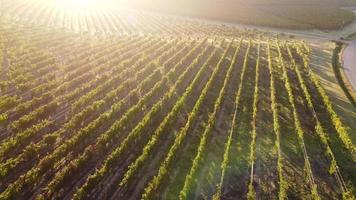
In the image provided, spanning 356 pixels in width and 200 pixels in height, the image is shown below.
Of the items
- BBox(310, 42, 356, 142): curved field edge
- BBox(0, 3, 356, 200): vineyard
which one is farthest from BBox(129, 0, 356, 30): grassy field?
BBox(0, 3, 356, 200): vineyard

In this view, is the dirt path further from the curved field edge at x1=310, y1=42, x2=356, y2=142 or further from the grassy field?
the grassy field

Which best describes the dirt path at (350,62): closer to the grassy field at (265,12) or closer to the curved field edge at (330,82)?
the curved field edge at (330,82)

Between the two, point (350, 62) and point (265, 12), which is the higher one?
point (350, 62)

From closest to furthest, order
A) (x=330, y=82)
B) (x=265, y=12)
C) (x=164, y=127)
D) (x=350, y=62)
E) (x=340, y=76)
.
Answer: (x=164, y=127)
(x=330, y=82)
(x=340, y=76)
(x=350, y=62)
(x=265, y=12)

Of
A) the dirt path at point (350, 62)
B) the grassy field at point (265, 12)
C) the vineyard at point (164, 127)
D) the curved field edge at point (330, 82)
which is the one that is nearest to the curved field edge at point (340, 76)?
the curved field edge at point (330, 82)

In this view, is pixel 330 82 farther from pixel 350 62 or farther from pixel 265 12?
pixel 265 12

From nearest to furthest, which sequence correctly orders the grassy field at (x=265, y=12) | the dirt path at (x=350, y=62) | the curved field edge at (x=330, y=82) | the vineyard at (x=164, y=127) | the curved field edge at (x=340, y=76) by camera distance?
the vineyard at (x=164, y=127) < the curved field edge at (x=330, y=82) < the curved field edge at (x=340, y=76) < the dirt path at (x=350, y=62) < the grassy field at (x=265, y=12)

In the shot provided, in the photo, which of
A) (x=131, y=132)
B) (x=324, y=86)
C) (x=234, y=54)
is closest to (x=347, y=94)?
(x=324, y=86)

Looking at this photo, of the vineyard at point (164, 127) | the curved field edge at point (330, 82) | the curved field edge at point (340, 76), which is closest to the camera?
the vineyard at point (164, 127)

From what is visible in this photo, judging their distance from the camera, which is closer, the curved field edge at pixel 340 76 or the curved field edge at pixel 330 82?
the curved field edge at pixel 330 82

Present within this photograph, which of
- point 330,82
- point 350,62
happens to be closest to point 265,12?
point 350,62
